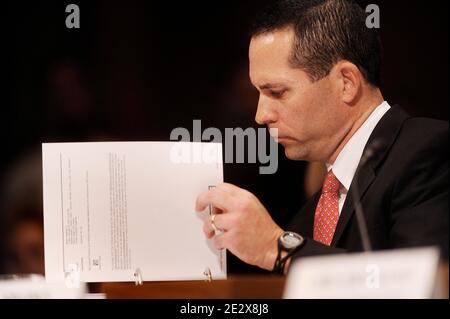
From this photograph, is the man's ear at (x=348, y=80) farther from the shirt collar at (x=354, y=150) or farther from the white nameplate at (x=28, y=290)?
the white nameplate at (x=28, y=290)

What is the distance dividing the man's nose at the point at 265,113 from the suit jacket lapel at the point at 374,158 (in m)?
0.26

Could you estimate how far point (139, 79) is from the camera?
2.10 meters

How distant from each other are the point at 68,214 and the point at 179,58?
59 cm

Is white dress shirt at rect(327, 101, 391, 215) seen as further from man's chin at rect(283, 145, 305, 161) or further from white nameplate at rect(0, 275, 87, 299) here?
white nameplate at rect(0, 275, 87, 299)

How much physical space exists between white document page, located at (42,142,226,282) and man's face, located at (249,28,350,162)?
0.80ft

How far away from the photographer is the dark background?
206 centimetres

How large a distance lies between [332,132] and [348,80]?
0.14 meters

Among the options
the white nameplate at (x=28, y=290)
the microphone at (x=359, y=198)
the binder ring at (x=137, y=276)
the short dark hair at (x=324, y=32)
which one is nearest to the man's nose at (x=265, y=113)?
the short dark hair at (x=324, y=32)

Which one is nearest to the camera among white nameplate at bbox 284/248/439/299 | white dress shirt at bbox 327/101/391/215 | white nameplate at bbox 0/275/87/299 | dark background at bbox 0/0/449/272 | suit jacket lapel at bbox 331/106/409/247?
white nameplate at bbox 284/248/439/299

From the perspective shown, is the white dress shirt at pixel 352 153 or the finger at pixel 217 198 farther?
the white dress shirt at pixel 352 153

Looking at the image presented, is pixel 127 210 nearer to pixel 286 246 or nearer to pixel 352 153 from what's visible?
pixel 286 246

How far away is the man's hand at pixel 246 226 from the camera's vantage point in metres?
1.70

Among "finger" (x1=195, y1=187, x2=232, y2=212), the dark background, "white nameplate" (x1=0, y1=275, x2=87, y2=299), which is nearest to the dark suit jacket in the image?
"finger" (x1=195, y1=187, x2=232, y2=212)
